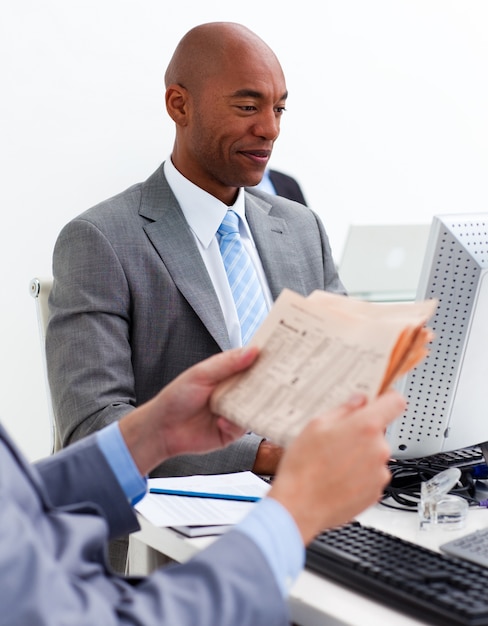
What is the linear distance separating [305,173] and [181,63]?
2.56 meters

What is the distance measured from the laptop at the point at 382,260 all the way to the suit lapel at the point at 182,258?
1.53m

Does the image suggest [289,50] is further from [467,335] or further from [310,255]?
[467,335]

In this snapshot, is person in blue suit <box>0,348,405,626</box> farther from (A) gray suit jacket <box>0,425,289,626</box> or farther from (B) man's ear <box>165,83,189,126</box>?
(B) man's ear <box>165,83,189,126</box>

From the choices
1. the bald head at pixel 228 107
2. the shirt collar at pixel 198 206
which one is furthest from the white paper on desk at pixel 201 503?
the bald head at pixel 228 107

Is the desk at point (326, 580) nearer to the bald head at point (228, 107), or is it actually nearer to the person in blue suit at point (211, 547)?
the person in blue suit at point (211, 547)

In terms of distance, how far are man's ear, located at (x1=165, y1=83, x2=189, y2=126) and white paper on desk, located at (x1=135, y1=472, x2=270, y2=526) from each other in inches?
40.0

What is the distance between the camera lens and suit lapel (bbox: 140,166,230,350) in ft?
6.68

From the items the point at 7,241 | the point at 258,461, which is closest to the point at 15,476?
the point at 258,461

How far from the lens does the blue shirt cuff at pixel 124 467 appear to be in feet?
4.07

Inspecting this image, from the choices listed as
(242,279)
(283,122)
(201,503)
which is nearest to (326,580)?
(201,503)

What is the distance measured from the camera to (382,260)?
3.71 m

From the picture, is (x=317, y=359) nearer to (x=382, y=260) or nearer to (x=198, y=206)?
(x=198, y=206)

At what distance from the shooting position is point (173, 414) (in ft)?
4.08

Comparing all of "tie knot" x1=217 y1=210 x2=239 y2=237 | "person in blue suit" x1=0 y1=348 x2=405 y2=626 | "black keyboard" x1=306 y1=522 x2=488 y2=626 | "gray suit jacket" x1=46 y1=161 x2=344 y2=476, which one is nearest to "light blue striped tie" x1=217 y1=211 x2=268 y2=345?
"tie knot" x1=217 y1=210 x2=239 y2=237
